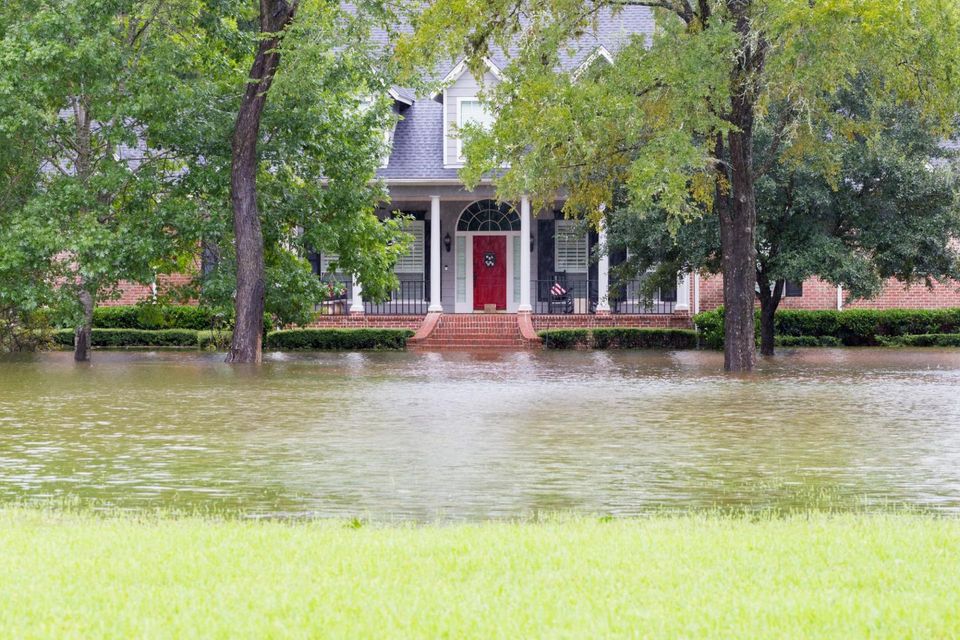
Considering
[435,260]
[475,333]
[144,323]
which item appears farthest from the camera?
[435,260]

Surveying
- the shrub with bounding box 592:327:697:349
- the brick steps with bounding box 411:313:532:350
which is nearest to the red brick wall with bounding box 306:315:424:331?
the brick steps with bounding box 411:313:532:350

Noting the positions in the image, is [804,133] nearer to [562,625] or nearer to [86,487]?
[86,487]

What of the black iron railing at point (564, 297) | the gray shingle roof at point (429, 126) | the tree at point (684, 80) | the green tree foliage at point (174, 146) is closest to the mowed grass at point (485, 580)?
the tree at point (684, 80)

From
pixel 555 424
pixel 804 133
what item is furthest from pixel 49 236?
pixel 804 133

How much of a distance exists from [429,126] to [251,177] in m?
15.5

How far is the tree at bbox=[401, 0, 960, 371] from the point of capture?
65.0ft

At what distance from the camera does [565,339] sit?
34344 millimetres

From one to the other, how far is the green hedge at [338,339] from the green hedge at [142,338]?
2.36 metres

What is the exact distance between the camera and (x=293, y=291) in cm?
2647

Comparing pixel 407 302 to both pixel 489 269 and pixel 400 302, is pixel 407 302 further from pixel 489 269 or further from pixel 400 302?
pixel 489 269

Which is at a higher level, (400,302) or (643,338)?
(400,302)

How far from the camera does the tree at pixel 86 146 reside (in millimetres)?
23000

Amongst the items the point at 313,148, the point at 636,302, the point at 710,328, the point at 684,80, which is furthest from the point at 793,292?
the point at 684,80

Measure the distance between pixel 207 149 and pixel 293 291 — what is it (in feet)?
10.8
